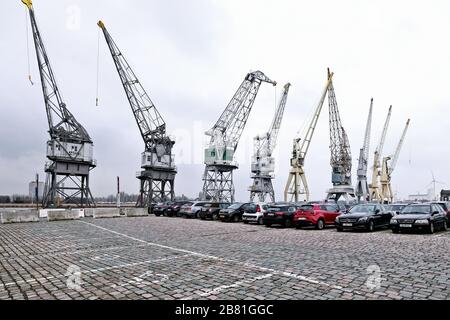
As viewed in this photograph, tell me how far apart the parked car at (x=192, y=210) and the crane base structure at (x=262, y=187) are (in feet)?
172

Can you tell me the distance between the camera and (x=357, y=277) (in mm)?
Result: 6504

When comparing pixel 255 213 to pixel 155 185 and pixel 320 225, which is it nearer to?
pixel 320 225

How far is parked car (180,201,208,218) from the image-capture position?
29.4m

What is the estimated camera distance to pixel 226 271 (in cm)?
718

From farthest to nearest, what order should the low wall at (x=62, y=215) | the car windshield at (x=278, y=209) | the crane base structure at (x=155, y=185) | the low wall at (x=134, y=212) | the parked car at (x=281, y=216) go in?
1. the crane base structure at (x=155, y=185)
2. the low wall at (x=134, y=212)
3. the low wall at (x=62, y=215)
4. the car windshield at (x=278, y=209)
5. the parked car at (x=281, y=216)

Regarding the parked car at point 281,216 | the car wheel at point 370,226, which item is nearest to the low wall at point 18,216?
the parked car at point 281,216

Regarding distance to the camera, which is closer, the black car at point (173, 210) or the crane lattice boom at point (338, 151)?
the black car at point (173, 210)

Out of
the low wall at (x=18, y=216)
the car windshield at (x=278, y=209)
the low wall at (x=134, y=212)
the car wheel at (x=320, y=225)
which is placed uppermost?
the car windshield at (x=278, y=209)

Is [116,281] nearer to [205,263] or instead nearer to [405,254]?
[205,263]

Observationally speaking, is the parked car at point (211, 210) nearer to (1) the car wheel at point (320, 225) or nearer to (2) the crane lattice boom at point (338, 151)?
(1) the car wheel at point (320, 225)

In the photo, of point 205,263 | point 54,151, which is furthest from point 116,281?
point 54,151

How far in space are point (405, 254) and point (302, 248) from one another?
309 cm

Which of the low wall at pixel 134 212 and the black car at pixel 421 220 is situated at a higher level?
the black car at pixel 421 220

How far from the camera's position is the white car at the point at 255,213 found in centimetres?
2218
